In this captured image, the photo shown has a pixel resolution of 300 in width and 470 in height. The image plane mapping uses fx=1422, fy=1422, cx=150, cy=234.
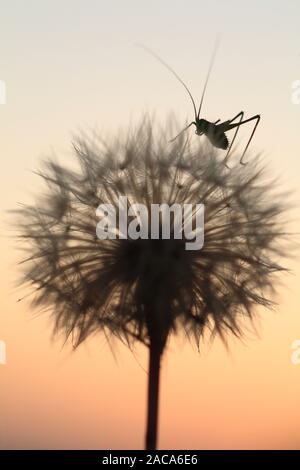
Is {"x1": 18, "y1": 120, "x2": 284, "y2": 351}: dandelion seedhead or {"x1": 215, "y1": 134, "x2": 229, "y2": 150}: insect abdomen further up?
{"x1": 215, "y1": 134, "x2": 229, "y2": 150}: insect abdomen

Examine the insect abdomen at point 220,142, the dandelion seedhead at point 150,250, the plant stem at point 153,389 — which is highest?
the insect abdomen at point 220,142

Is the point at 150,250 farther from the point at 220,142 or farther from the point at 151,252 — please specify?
the point at 220,142

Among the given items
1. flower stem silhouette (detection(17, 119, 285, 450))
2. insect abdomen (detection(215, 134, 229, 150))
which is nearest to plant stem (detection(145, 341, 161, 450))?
flower stem silhouette (detection(17, 119, 285, 450))

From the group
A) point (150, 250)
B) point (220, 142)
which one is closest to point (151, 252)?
point (150, 250)

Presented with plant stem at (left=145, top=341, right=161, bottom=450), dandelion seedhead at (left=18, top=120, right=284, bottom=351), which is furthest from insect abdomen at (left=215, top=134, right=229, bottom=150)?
plant stem at (left=145, top=341, right=161, bottom=450)

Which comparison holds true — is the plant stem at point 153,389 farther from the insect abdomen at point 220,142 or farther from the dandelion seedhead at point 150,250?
the insect abdomen at point 220,142

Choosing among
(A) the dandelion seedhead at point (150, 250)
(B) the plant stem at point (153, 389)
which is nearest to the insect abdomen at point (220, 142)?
(A) the dandelion seedhead at point (150, 250)

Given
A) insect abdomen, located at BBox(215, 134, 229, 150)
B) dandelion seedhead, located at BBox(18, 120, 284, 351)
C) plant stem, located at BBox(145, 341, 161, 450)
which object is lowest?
plant stem, located at BBox(145, 341, 161, 450)

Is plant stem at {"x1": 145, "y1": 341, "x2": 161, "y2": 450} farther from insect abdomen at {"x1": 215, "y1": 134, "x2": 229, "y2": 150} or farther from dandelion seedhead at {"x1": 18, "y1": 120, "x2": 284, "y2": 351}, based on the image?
insect abdomen at {"x1": 215, "y1": 134, "x2": 229, "y2": 150}
